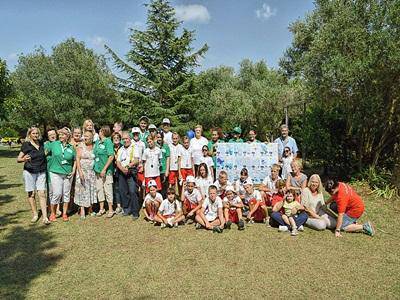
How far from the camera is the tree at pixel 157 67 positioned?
24500 mm

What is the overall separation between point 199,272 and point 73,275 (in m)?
1.78

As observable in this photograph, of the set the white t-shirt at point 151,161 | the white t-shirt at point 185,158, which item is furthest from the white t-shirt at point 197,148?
the white t-shirt at point 151,161

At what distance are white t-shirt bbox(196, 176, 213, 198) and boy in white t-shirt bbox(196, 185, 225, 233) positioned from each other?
47 centimetres

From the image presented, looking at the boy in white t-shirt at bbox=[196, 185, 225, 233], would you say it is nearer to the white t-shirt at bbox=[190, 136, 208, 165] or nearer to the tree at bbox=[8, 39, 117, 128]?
the white t-shirt at bbox=[190, 136, 208, 165]

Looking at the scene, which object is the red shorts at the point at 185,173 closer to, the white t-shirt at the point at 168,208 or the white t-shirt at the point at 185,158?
the white t-shirt at the point at 185,158

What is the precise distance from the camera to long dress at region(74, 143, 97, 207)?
7.23m

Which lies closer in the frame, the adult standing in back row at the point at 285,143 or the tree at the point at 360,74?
the adult standing in back row at the point at 285,143

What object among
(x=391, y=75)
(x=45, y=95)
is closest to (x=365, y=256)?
(x=391, y=75)

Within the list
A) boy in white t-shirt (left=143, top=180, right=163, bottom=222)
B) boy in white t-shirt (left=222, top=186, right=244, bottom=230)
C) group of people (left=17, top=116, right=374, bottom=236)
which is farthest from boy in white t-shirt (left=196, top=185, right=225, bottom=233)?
boy in white t-shirt (left=143, top=180, right=163, bottom=222)

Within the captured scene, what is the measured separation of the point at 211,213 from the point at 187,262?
1744 millimetres

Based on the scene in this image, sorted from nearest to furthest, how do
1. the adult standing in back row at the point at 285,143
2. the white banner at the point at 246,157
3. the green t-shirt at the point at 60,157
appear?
the green t-shirt at the point at 60,157
the adult standing in back row at the point at 285,143
the white banner at the point at 246,157

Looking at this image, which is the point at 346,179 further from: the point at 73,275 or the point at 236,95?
the point at 236,95

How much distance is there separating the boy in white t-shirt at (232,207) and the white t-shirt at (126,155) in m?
2.20

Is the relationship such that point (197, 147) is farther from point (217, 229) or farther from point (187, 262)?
point (187, 262)
